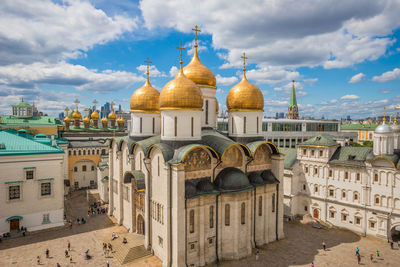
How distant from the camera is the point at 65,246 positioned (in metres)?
21.5

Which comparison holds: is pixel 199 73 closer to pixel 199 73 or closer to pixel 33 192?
pixel 199 73

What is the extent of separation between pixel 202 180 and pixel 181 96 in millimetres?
6230

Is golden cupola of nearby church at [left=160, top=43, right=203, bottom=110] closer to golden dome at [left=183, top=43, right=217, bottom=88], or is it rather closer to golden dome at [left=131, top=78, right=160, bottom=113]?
golden dome at [left=183, top=43, right=217, bottom=88]

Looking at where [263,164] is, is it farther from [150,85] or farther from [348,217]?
[150,85]

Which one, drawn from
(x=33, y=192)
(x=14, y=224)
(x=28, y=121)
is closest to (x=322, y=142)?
(x=33, y=192)

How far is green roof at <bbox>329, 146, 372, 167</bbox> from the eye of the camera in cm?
2454

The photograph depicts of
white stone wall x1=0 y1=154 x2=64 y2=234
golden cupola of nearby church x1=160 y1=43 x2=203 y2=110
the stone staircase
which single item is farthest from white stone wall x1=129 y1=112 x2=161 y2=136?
the stone staircase

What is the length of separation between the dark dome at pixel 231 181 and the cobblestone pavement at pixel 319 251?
528 cm

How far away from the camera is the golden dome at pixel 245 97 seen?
73.6 feet

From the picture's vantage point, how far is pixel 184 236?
680 inches

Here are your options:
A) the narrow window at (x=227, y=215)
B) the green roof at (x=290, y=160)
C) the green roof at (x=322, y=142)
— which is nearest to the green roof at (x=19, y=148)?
the narrow window at (x=227, y=215)

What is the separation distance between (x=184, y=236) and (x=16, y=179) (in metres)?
16.5

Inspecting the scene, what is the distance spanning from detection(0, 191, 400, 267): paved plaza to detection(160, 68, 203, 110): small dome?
1127 cm

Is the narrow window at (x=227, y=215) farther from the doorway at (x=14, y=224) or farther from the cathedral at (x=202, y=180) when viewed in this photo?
the doorway at (x=14, y=224)
